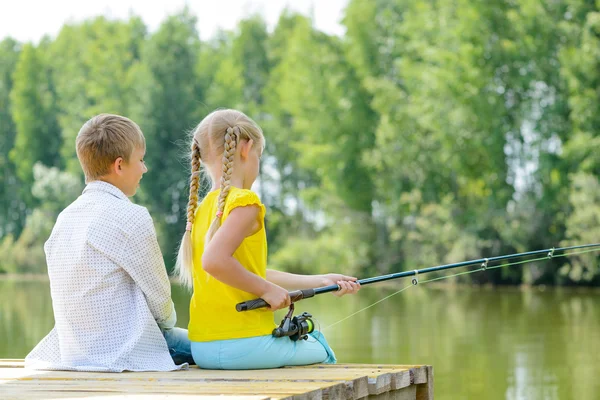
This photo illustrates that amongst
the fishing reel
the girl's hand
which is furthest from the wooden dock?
the girl's hand

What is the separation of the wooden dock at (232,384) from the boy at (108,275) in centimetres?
10

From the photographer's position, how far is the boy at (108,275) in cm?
349

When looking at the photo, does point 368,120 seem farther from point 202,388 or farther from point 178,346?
point 202,388

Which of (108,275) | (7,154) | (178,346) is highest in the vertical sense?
(7,154)

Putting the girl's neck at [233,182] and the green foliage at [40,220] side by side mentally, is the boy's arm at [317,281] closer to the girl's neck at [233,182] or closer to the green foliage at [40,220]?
the girl's neck at [233,182]

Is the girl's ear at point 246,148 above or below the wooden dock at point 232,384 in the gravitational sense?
above

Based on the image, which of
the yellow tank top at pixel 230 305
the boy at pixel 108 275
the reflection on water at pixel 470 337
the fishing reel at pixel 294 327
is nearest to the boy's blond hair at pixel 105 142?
the boy at pixel 108 275

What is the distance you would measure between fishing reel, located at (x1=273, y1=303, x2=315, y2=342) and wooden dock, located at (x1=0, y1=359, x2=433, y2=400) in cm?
11

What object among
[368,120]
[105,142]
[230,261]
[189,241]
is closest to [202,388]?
[230,261]

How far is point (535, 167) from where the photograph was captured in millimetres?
25312

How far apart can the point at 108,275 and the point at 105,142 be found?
44cm

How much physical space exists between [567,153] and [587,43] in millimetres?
2392

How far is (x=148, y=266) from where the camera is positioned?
139 inches

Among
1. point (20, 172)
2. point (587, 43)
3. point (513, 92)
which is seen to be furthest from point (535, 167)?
point (20, 172)
